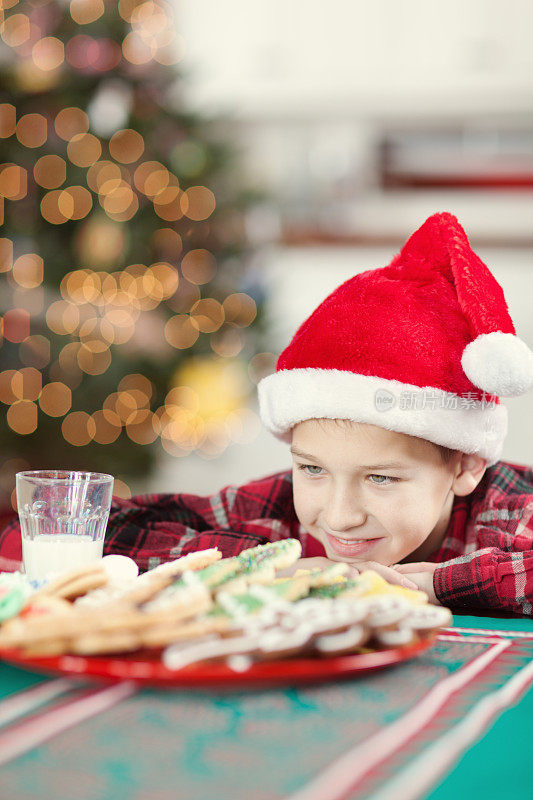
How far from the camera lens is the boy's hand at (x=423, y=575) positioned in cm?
84

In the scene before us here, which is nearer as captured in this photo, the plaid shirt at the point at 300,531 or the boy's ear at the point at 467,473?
the plaid shirt at the point at 300,531

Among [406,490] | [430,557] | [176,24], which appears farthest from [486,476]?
[176,24]

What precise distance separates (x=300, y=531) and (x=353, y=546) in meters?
0.22

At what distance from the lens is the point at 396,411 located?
96cm

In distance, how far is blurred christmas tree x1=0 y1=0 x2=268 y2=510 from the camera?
2670 millimetres

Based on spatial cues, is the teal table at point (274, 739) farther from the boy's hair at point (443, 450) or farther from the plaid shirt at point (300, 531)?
the boy's hair at point (443, 450)

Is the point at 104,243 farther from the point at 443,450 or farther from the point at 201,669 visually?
the point at 201,669

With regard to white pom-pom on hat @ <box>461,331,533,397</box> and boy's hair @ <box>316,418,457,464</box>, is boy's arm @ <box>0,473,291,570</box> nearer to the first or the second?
boy's hair @ <box>316,418,457,464</box>

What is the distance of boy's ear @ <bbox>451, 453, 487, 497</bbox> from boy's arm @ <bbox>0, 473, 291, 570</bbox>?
0.24m

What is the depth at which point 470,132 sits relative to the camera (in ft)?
13.1

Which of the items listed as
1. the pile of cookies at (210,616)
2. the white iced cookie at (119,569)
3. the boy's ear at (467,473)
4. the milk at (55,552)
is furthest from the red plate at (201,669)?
the boy's ear at (467,473)

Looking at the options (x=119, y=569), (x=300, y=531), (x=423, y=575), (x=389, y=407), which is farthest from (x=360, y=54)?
(x=119, y=569)

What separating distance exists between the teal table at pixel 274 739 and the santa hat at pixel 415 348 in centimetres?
42

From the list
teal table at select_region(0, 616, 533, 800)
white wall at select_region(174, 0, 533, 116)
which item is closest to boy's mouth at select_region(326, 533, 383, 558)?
teal table at select_region(0, 616, 533, 800)
